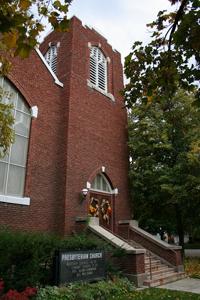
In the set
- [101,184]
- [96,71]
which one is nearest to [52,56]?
[96,71]

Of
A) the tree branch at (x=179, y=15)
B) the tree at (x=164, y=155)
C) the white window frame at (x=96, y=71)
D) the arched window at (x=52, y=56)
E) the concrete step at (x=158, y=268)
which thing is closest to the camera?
the tree branch at (x=179, y=15)

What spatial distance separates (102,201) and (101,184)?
0.95 m

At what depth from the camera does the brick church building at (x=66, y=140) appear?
43.8 ft

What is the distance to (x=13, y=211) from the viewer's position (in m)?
12.4

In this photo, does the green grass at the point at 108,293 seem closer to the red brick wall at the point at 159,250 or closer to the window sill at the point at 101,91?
the red brick wall at the point at 159,250

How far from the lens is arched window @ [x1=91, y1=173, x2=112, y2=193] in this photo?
1704 cm

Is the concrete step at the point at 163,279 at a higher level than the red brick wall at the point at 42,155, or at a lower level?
lower

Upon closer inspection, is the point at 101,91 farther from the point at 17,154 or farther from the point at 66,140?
the point at 17,154

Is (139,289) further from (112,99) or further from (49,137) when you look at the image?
(112,99)

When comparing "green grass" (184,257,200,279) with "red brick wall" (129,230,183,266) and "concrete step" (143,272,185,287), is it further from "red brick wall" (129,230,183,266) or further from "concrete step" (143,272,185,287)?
"red brick wall" (129,230,183,266)

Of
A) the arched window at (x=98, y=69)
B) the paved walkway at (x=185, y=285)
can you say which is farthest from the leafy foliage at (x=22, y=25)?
the arched window at (x=98, y=69)

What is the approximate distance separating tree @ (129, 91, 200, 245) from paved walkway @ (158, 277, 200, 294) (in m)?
4.68

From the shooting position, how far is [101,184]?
17578 mm

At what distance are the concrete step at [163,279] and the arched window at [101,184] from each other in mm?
5635
